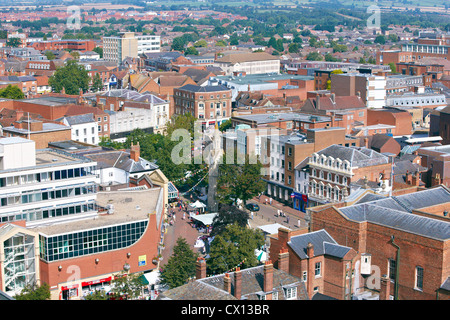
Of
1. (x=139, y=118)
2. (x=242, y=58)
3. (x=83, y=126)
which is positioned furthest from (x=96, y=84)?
(x=83, y=126)

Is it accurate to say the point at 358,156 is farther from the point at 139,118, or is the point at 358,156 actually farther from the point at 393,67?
the point at 393,67

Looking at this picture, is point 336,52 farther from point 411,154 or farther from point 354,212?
point 354,212

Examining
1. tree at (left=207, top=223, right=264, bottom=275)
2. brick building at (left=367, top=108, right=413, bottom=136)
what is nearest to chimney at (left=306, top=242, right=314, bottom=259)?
tree at (left=207, top=223, right=264, bottom=275)

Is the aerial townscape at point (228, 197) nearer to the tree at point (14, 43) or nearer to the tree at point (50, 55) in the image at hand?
the tree at point (50, 55)

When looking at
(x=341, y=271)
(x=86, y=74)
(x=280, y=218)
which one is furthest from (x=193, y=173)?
(x=86, y=74)

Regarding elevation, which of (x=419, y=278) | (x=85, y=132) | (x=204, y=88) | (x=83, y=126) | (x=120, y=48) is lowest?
(x=419, y=278)

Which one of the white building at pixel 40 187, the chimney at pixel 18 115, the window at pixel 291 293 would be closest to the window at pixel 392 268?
the window at pixel 291 293
